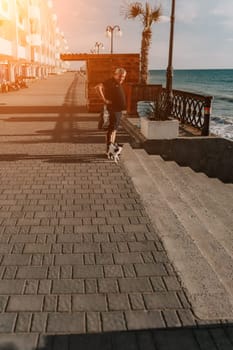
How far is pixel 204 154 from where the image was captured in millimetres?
10203

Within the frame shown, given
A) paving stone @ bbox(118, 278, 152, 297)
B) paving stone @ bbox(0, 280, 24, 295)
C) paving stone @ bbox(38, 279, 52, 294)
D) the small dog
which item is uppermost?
the small dog

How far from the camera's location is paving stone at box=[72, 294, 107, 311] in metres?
3.07

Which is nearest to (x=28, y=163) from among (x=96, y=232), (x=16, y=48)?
(x=96, y=232)

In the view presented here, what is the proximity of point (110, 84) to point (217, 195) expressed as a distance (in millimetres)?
3055

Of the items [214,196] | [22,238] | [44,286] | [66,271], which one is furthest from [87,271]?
[214,196]

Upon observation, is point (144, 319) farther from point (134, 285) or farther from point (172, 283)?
point (172, 283)

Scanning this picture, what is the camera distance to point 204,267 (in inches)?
146

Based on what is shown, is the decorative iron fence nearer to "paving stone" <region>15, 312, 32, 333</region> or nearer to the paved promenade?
the paved promenade

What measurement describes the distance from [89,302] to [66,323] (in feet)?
1.05

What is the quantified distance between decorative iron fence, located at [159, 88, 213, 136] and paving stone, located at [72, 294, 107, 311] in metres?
7.46

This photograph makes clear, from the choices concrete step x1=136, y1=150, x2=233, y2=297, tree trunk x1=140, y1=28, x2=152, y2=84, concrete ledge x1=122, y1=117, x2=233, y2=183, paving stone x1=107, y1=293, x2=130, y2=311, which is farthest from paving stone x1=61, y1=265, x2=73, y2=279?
tree trunk x1=140, y1=28, x2=152, y2=84

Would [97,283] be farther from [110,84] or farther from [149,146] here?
[149,146]

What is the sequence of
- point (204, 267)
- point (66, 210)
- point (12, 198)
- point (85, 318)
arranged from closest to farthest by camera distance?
point (85, 318) → point (204, 267) → point (66, 210) → point (12, 198)

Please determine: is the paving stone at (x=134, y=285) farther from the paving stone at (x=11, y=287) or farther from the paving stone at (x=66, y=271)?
the paving stone at (x=11, y=287)
